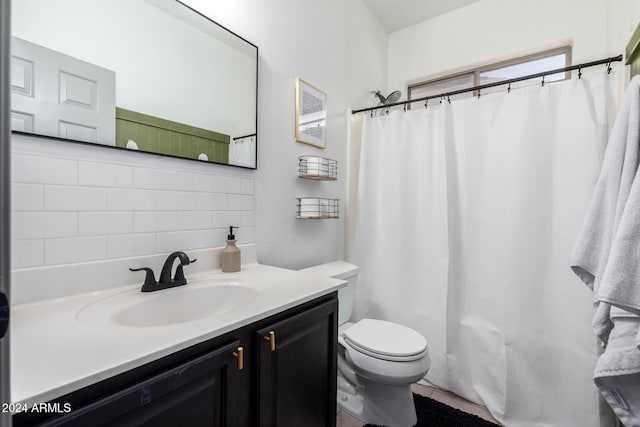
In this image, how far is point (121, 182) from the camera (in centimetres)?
109

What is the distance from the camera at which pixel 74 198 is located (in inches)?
38.8

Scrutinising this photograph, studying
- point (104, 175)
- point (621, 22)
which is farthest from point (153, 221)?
point (621, 22)

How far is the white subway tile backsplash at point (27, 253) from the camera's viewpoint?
0.87 meters

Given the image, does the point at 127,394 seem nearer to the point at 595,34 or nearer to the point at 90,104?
the point at 90,104

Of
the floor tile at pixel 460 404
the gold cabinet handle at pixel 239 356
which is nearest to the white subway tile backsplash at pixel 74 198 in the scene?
the gold cabinet handle at pixel 239 356

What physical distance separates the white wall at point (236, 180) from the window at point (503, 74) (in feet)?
1.51

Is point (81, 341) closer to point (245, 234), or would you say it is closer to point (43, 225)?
point (43, 225)

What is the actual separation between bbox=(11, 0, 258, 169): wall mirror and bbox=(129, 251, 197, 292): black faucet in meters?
0.42

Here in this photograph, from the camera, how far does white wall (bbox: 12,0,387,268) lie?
36.9 inches

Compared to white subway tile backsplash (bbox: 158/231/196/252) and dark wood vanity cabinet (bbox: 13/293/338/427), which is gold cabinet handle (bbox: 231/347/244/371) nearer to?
dark wood vanity cabinet (bbox: 13/293/338/427)

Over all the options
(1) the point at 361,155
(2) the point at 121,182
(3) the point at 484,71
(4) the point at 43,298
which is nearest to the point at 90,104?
(2) the point at 121,182

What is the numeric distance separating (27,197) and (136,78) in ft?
1.74

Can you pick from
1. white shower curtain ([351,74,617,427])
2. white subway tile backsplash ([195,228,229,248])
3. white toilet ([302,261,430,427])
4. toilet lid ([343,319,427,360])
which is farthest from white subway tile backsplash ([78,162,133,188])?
white shower curtain ([351,74,617,427])

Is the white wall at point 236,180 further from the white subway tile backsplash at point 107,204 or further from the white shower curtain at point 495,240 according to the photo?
the white shower curtain at point 495,240
